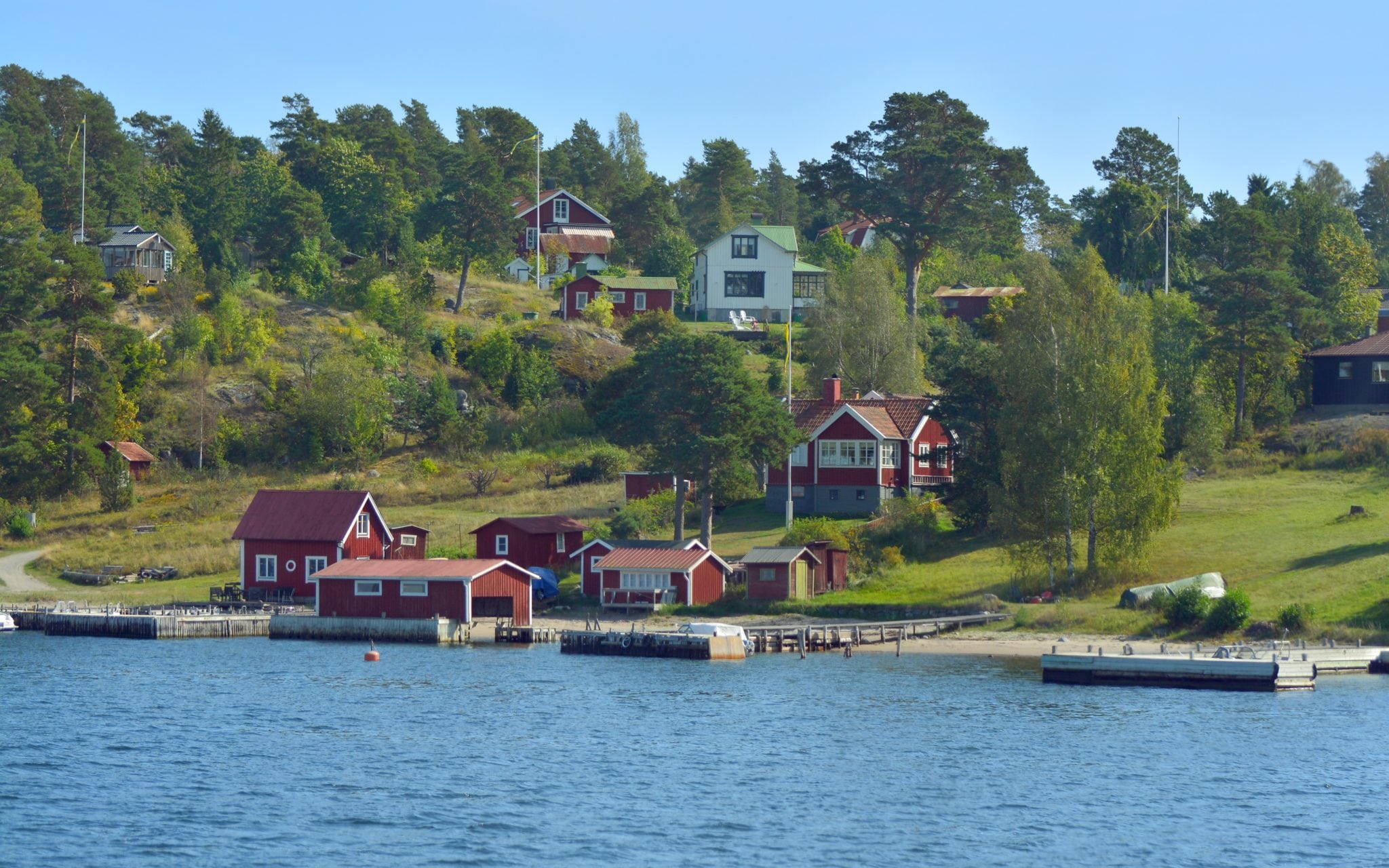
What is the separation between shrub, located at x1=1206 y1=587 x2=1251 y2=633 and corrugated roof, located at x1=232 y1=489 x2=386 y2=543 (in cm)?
3943

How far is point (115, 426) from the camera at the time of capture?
102 metres

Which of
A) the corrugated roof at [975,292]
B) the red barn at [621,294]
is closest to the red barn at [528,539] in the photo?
the red barn at [621,294]

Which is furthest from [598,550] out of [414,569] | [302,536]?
[302,536]

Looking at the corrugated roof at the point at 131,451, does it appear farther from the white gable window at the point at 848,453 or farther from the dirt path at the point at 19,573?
the white gable window at the point at 848,453

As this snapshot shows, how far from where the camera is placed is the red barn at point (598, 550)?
7594 cm

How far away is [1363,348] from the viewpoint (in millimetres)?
95188

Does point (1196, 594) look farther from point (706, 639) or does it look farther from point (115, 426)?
point (115, 426)

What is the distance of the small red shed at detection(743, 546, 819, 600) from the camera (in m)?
72.9

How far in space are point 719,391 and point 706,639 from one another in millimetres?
16908

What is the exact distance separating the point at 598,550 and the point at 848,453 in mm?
17200

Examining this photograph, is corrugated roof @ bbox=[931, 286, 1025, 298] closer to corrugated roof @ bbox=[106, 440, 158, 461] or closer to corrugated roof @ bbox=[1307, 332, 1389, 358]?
corrugated roof @ bbox=[1307, 332, 1389, 358]

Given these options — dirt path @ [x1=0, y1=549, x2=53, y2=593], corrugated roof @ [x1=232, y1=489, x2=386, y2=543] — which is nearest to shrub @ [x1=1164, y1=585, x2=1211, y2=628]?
corrugated roof @ [x1=232, y1=489, x2=386, y2=543]

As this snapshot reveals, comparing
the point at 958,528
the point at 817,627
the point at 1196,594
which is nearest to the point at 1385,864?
the point at 1196,594

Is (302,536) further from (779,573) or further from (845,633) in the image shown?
(845,633)
